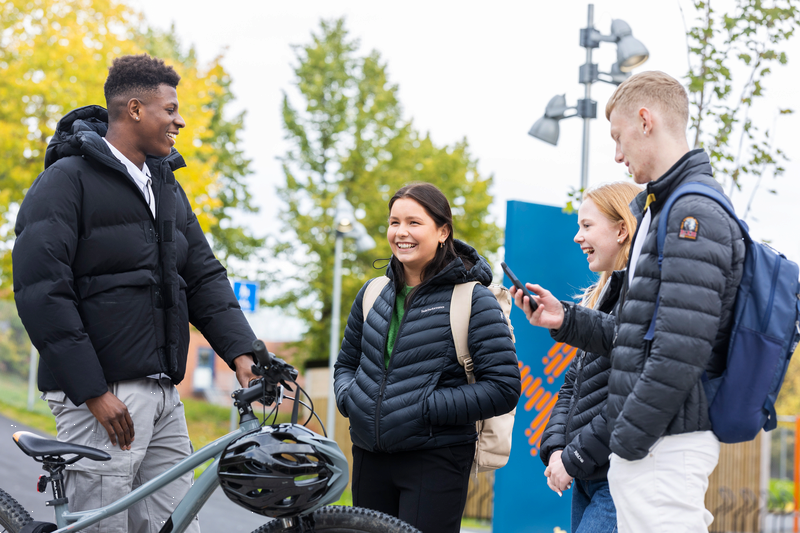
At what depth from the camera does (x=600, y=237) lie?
10.4ft

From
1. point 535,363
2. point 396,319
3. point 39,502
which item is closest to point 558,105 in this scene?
point 535,363

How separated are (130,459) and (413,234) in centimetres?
140

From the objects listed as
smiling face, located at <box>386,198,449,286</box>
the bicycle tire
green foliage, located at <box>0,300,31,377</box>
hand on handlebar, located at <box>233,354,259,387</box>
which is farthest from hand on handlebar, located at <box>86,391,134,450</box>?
green foliage, located at <box>0,300,31,377</box>

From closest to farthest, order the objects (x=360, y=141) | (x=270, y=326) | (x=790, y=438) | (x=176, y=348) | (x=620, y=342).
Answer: (x=620, y=342) < (x=176, y=348) < (x=360, y=141) < (x=790, y=438) < (x=270, y=326)

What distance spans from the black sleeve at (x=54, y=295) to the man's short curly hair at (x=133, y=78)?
0.48 metres

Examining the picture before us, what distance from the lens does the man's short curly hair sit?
2862mm

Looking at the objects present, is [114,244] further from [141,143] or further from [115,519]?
[115,519]

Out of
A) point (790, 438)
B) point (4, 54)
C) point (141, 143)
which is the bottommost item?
point (790, 438)

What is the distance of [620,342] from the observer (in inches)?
88.6

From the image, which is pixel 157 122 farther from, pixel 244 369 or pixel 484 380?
pixel 484 380

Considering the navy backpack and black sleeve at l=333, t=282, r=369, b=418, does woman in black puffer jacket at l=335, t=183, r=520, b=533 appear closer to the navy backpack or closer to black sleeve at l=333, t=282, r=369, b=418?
black sleeve at l=333, t=282, r=369, b=418

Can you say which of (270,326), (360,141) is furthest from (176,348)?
(270,326)

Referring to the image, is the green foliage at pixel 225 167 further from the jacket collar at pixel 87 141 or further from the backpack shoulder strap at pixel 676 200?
the backpack shoulder strap at pixel 676 200

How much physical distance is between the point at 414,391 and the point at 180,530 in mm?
991
